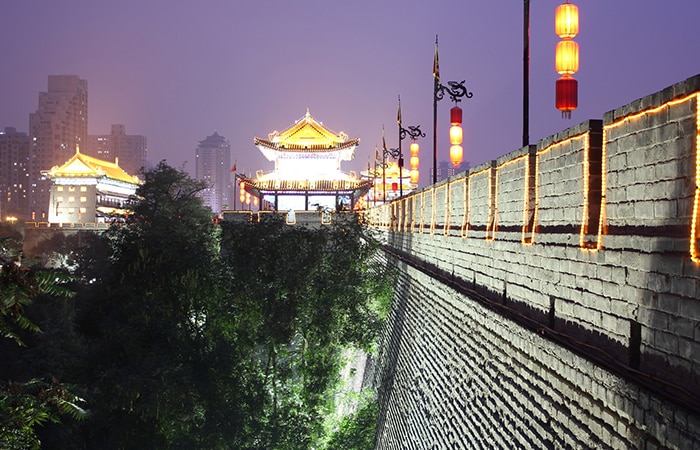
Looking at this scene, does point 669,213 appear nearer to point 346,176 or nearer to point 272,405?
point 272,405

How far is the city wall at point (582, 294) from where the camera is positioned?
3543 mm

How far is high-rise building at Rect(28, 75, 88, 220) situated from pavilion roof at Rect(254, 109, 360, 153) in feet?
252

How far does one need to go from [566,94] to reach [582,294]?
5257mm

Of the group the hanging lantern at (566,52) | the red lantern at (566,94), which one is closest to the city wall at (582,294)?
the red lantern at (566,94)

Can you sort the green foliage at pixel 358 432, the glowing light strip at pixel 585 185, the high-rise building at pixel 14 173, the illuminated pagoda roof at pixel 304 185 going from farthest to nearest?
1. the high-rise building at pixel 14 173
2. the illuminated pagoda roof at pixel 304 185
3. the green foliage at pixel 358 432
4. the glowing light strip at pixel 585 185

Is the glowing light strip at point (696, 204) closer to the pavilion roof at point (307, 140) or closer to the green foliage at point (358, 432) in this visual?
the green foliage at point (358, 432)

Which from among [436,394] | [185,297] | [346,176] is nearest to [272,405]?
[185,297]

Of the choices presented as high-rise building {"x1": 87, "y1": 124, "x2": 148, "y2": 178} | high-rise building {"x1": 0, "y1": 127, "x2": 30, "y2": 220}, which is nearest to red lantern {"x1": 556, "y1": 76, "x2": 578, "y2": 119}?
high-rise building {"x1": 0, "y1": 127, "x2": 30, "y2": 220}

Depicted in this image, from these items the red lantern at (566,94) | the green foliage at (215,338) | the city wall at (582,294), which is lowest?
the green foliage at (215,338)

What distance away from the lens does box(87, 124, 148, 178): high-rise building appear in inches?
6905

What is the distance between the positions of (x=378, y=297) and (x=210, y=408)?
4.80m

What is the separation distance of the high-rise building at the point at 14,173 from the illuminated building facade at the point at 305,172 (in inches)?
3197

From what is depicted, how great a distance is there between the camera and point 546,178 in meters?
5.96

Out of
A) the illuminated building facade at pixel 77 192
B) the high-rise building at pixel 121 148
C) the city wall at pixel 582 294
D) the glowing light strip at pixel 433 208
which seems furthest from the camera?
the high-rise building at pixel 121 148
